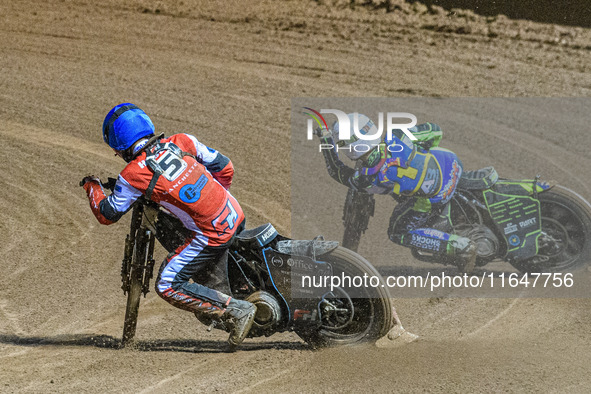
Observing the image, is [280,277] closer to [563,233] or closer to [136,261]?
[136,261]

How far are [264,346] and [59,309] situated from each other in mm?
→ 2420

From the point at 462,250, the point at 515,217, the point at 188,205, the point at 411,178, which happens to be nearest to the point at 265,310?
the point at 188,205

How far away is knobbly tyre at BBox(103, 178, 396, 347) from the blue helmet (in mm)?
433

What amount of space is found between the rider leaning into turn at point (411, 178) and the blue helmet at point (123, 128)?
2.36 m

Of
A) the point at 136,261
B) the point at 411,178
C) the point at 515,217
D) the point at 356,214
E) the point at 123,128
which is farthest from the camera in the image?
the point at 356,214

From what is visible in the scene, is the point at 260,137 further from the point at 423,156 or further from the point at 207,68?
the point at 423,156

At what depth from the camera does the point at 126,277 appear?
A: 22.1ft

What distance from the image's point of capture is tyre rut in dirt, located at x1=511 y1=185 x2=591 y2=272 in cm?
821

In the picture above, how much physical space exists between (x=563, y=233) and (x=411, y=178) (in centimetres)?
188

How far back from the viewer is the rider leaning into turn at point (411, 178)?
786 centimetres

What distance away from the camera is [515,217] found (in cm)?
826

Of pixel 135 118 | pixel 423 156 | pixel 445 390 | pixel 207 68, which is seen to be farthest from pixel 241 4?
pixel 445 390

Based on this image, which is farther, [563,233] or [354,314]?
[563,233]

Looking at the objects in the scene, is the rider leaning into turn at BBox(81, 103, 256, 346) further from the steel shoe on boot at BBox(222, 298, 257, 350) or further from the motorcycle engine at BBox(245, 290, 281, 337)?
the motorcycle engine at BBox(245, 290, 281, 337)
